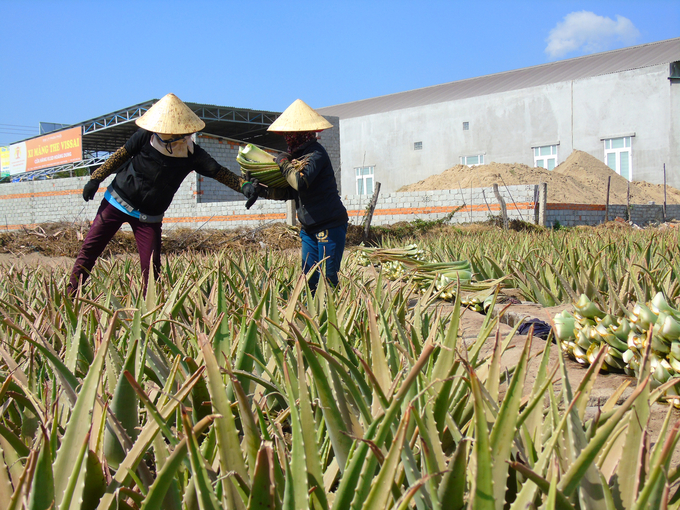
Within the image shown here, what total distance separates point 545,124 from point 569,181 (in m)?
4.84

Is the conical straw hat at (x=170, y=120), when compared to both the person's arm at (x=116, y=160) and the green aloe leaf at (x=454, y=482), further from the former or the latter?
the green aloe leaf at (x=454, y=482)

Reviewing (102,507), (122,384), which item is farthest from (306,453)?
(122,384)

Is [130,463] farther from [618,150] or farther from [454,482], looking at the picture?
[618,150]

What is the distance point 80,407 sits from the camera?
0.85 m

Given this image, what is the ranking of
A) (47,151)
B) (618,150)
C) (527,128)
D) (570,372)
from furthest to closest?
(47,151) → (527,128) → (618,150) → (570,372)

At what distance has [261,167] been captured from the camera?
12.3 ft

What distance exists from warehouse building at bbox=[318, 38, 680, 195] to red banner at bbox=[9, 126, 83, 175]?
13624mm

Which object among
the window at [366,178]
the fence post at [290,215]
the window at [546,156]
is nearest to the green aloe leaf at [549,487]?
the fence post at [290,215]

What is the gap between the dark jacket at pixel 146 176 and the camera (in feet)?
11.3

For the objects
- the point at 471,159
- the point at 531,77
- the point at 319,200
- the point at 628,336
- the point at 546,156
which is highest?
the point at 531,77

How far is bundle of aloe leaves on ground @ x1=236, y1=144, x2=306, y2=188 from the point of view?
370 cm

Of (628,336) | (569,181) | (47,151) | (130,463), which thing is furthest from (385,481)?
(47,151)

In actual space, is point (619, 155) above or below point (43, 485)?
above

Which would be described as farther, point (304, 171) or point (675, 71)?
point (675, 71)
